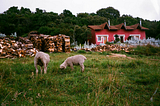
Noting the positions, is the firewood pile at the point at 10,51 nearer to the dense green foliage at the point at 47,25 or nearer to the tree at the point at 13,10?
the dense green foliage at the point at 47,25

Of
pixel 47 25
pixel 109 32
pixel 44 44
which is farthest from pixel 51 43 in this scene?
pixel 109 32

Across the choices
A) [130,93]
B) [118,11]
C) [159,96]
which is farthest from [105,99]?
[118,11]

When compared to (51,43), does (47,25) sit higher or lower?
higher

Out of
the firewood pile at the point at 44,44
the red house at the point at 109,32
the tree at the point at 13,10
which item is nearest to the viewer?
the firewood pile at the point at 44,44

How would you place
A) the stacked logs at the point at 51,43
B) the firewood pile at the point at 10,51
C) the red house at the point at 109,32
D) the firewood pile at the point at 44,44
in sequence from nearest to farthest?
the firewood pile at the point at 10,51
the firewood pile at the point at 44,44
the stacked logs at the point at 51,43
the red house at the point at 109,32

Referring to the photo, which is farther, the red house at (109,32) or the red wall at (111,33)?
the red wall at (111,33)

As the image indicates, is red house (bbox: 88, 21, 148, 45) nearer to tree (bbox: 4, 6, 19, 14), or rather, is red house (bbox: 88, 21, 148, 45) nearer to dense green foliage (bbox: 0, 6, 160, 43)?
dense green foliage (bbox: 0, 6, 160, 43)

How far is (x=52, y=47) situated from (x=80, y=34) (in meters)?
13.0

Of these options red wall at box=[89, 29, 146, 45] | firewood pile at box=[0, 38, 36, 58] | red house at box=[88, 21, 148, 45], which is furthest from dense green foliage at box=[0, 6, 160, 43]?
firewood pile at box=[0, 38, 36, 58]

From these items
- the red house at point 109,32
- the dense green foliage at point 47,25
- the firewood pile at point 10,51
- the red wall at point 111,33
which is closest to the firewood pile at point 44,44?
the firewood pile at point 10,51

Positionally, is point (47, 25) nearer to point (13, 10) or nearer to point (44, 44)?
point (44, 44)

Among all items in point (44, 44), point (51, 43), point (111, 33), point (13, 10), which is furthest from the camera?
point (13, 10)

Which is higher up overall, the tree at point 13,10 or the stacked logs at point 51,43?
the tree at point 13,10

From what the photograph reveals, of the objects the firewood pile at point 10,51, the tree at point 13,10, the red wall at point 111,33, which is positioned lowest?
the firewood pile at point 10,51
